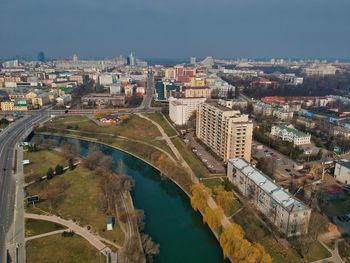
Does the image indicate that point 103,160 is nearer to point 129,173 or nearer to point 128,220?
point 129,173

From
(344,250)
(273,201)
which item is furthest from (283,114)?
(344,250)

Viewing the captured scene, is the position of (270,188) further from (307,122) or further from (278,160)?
(307,122)

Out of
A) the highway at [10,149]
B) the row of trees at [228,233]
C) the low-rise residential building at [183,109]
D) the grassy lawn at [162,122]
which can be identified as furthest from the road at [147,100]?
the row of trees at [228,233]

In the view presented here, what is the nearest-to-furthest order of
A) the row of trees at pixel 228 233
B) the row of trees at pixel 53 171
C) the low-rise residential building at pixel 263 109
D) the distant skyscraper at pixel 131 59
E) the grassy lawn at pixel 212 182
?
the row of trees at pixel 228 233 → the grassy lawn at pixel 212 182 → the row of trees at pixel 53 171 → the low-rise residential building at pixel 263 109 → the distant skyscraper at pixel 131 59

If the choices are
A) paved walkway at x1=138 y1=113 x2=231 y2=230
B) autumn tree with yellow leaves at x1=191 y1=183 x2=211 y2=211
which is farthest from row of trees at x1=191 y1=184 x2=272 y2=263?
paved walkway at x1=138 y1=113 x2=231 y2=230

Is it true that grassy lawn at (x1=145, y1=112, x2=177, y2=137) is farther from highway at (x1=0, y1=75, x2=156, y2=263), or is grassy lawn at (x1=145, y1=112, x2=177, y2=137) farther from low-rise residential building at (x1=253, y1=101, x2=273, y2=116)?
low-rise residential building at (x1=253, y1=101, x2=273, y2=116)

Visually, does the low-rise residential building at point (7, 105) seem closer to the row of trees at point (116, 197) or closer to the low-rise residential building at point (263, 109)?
the row of trees at point (116, 197)

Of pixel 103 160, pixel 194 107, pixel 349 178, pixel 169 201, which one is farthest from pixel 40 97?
pixel 349 178
